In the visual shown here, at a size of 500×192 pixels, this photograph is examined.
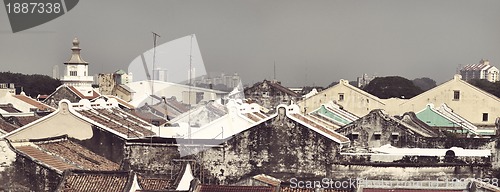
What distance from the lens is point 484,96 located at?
50.1m

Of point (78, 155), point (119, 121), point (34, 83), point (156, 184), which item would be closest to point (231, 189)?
point (156, 184)

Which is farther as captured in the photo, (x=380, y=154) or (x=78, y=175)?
(x=380, y=154)

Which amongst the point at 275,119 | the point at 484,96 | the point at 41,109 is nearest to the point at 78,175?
the point at 275,119

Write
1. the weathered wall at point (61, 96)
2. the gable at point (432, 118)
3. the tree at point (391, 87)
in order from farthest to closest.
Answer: the tree at point (391, 87) < the weathered wall at point (61, 96) < the gable at point (432, 118)

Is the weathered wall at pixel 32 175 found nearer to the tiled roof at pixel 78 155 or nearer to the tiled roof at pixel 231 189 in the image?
the tiled roof at pixel 78 155

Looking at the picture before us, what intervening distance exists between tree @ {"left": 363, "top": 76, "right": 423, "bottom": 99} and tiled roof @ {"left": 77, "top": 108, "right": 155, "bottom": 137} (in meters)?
52.8

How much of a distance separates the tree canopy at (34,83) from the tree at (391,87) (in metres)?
35.4

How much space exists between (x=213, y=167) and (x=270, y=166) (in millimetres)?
1804

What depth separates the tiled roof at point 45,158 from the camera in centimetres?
2250

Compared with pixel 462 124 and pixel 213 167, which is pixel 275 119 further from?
pixel 462 124

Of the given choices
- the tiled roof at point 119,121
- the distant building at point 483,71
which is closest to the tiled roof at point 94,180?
the tiled roof at point 119,121

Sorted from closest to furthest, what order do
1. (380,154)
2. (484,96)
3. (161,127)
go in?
(380,154), (161,127), (484,96)

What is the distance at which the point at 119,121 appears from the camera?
3130 cm

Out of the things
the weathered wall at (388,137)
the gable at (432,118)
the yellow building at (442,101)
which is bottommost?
the weathered wall at (388,137)
